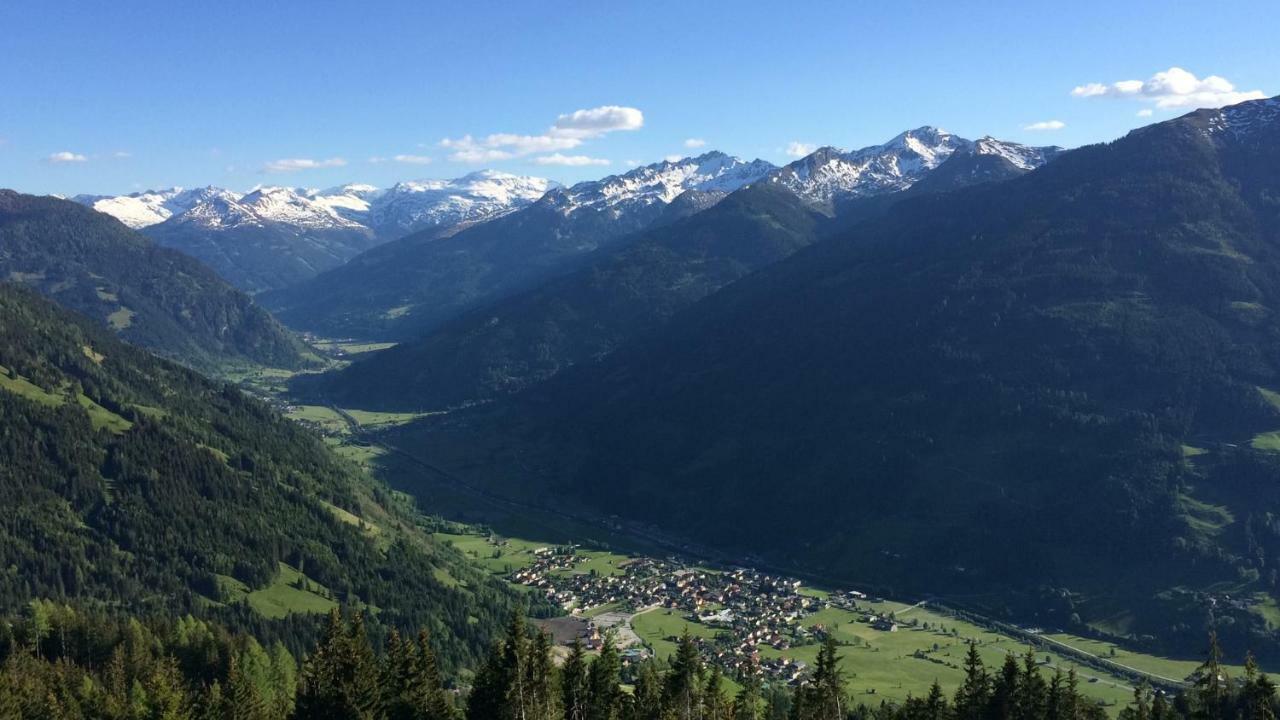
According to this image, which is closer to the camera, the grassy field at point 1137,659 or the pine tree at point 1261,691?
the pine tree at point 1261,691

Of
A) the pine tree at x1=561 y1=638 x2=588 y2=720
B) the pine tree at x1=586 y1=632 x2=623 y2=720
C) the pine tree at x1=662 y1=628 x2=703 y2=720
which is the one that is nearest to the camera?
the pine tree at x1=662 y1=628 x2=703 y2=720

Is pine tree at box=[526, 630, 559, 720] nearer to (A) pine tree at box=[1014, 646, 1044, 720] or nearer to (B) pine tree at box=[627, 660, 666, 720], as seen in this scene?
(B) pine tree at box=[627, 660, 666, 720]

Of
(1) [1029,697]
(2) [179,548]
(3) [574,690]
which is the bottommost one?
(2) [179,548]

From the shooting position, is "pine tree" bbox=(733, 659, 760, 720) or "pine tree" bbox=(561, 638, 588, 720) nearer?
"pine tree" bbox=(561, 638, 588, 720)

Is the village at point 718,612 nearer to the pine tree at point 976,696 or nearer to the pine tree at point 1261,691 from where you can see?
the pine tree at point 976,696

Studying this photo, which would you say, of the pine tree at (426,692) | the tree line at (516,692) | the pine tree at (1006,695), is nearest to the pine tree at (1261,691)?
the tree line at (516,692)

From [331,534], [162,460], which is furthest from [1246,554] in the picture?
[162,460]

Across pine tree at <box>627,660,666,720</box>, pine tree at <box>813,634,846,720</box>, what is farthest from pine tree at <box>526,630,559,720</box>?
pine tree at <box>813,634,846,720</box>

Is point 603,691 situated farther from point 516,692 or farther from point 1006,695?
point 1006,695

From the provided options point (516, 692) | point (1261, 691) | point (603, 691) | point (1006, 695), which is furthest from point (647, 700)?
point (1261, 691)

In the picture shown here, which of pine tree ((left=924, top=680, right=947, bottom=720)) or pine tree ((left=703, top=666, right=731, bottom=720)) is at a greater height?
pine tree ((left=703, top=666, right=731, bottom=720))
